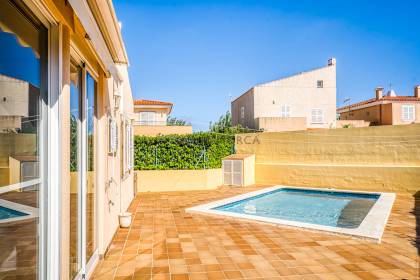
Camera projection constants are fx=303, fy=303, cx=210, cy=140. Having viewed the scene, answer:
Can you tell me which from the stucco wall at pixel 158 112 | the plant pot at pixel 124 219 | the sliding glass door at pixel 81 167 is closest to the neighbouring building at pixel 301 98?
the stucco wall at pixel 158 112

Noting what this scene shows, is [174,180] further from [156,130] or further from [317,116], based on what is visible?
[317,116]

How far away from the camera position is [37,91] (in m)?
2.57

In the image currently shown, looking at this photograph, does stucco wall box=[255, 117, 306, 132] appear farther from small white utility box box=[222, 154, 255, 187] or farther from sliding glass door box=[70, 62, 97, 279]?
sliding glass door box=[70, 62, 97, 279]

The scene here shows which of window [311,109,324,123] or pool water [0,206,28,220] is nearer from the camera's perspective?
pool water [0,206,28,220]

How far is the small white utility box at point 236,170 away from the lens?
15617 mm

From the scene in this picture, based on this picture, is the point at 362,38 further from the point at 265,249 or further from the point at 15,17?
the point at 15,17

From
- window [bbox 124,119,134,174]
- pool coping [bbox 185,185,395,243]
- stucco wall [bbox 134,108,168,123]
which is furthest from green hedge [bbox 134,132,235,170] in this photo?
stucco wall [bbox 134,108,168,123]

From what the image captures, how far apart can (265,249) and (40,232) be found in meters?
4.40

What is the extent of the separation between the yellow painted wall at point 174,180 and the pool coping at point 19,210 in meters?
11.3

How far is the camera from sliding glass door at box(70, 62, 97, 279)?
370cm

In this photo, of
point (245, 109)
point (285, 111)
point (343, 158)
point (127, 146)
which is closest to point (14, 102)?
point (127, 146)

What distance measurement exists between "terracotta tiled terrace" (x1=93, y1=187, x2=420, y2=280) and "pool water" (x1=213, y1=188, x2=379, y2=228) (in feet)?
6.29

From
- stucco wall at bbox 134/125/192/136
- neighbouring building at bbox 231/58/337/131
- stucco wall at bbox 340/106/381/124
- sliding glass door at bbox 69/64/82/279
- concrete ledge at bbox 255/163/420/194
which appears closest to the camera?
sliding glass door at bbox 69/64/82/279

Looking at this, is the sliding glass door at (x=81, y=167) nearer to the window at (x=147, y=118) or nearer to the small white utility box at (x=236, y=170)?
the small white utility box at (x=236, y=170)
